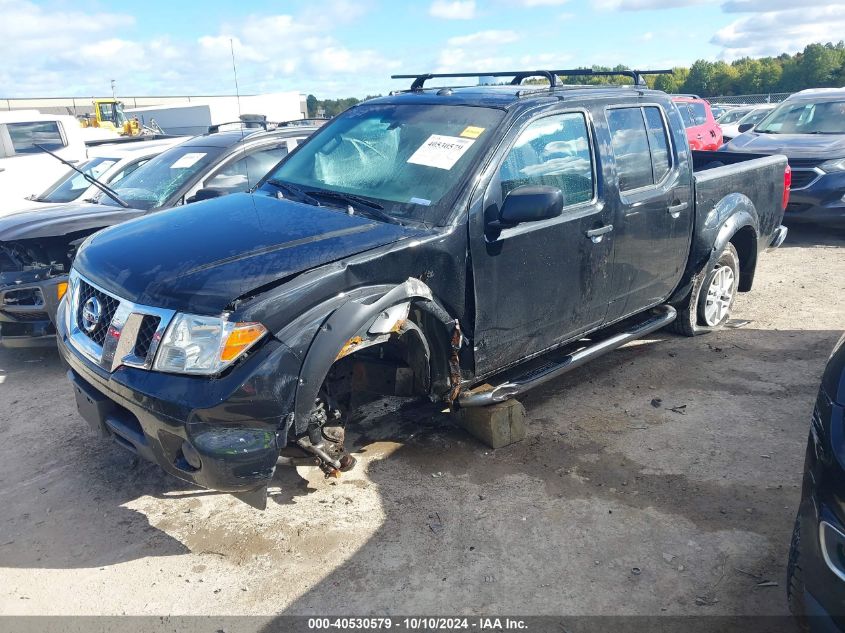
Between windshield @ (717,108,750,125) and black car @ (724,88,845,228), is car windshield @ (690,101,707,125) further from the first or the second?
windshield @ (717,108,750,125)

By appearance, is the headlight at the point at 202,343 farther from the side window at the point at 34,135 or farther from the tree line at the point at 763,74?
the tree line at the point at 763,74

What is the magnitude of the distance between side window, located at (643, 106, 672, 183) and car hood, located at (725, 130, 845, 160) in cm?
464

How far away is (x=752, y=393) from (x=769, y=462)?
1.00 meters

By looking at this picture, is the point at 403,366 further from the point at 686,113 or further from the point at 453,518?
the point at 686,113

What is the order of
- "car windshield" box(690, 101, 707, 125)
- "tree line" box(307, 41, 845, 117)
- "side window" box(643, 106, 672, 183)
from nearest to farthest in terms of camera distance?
"side window" box(643, 106, 672, 183), "car windshield" box(690, 101, 707, 125), "tree line" box(307, 41, 845, 117)

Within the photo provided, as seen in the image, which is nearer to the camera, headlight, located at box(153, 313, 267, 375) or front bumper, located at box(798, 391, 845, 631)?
front bumper, located at box(798, 391, 845, 631)

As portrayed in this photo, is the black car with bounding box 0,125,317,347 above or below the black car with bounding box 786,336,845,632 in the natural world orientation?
above

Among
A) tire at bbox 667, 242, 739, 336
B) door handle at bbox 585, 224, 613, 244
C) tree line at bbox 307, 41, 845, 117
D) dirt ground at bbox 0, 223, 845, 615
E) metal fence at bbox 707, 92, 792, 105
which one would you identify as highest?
tree line at bbox 307, 41, 845, 117

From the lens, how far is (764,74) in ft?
160

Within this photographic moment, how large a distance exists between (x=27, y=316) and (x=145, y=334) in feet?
9.48

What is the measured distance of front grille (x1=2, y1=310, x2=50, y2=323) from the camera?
5.21 metres

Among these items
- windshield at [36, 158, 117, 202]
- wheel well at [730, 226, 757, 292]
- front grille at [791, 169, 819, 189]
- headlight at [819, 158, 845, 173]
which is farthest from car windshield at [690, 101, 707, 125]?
windshield at [36, 158, 117, 202]

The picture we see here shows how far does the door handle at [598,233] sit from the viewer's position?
13.6 feet

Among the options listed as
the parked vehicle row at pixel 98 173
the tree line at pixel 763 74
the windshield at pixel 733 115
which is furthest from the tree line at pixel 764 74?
the parked vehicle row at pixel 98 173
